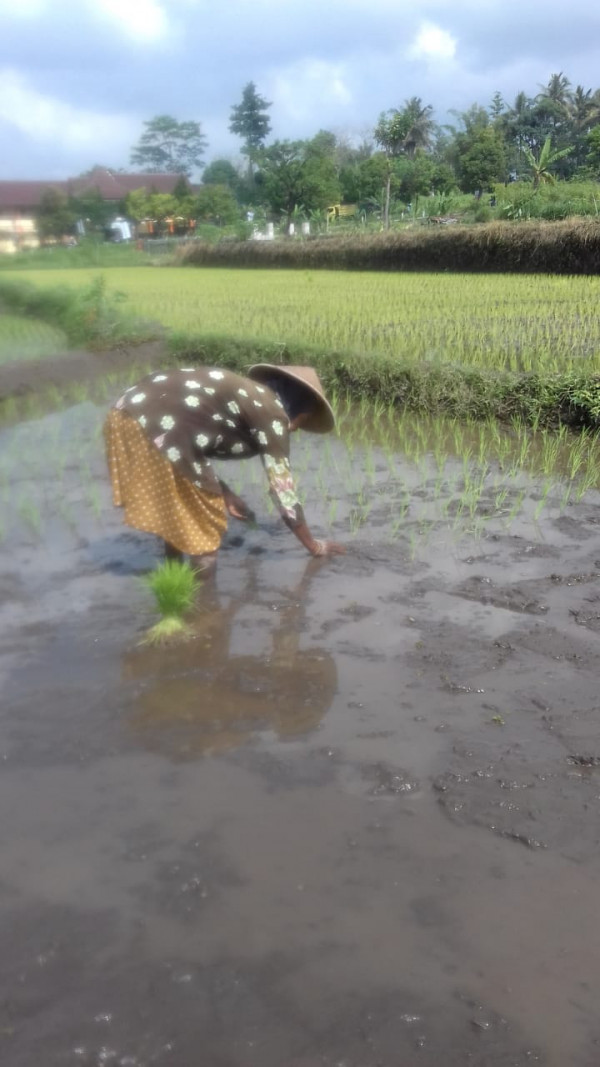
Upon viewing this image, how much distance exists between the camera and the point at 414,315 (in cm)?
862

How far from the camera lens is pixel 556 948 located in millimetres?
1725

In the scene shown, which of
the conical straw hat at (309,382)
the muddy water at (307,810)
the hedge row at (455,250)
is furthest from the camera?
the hedge row at (455,250)

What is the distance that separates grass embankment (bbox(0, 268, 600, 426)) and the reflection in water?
299 centimetres

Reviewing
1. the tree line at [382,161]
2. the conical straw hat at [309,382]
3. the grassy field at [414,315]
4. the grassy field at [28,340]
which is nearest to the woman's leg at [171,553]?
the conical straw hat at [309,382]

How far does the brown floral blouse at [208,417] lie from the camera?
309cm

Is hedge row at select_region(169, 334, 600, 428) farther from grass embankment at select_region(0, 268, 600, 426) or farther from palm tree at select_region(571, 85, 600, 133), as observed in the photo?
palm tree at select_region(571, 85, 600, 133)

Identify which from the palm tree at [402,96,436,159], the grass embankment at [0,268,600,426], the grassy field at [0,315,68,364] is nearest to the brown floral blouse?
the grass embankment at [0,268,600,426]

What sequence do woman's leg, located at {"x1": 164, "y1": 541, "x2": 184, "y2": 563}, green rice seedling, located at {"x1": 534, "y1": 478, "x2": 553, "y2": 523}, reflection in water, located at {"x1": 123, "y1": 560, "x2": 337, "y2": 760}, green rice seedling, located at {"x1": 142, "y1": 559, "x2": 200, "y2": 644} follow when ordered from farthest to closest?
green rice seedling, located at {"x1": 534, "y1": 478, "x2": 553, "y2": 523} < woman's leg, located at {"x1": 164, "y1": 541, "x2": 184, "y2": 563} < green rice seedling, located at {"x1": 142, "y1": 559, "x2": 200, "y2": 644} < reflection in water, located at {"x1": 123, "y1": 560, "x2": 337, "y2": 760}

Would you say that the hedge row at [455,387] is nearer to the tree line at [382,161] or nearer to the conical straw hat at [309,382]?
the conical straw hat at [309,382]

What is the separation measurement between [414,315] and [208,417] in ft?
19.5

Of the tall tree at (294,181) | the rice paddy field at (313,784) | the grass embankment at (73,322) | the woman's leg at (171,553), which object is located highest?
the tall tree at (294,181)

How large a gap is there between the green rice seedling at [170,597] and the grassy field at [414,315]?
360 centimetres

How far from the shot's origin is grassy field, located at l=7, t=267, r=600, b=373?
6.57 metres

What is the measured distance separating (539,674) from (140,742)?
1.25 m
